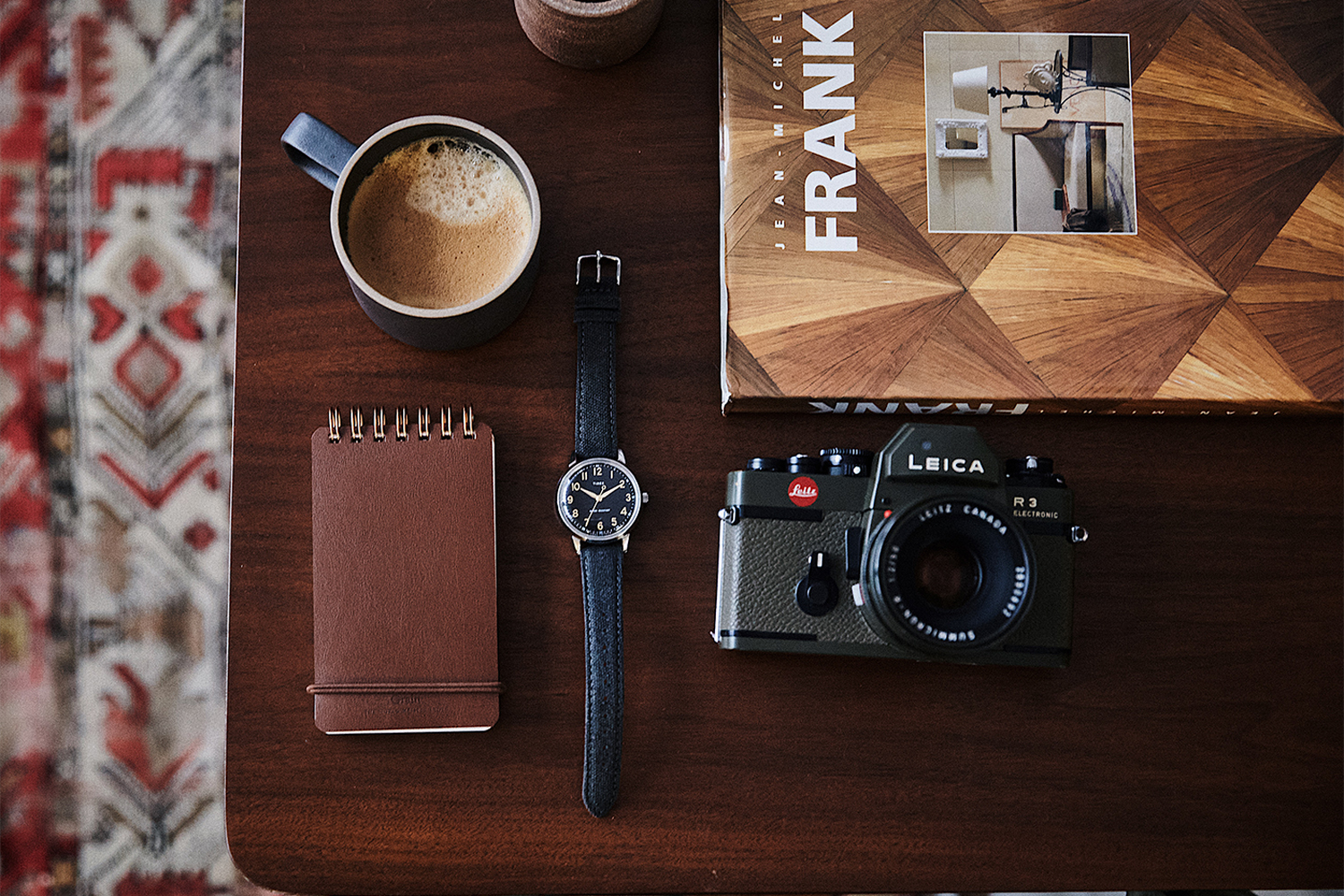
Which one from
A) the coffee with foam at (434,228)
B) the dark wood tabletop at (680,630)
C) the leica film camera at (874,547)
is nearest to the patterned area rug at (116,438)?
the dark wood tabletop at (680,630)

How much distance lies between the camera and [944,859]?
0.61 metres

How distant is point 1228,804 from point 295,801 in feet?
2.08

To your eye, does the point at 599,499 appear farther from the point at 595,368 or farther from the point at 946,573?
the point at 946,573

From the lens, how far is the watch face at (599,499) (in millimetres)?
618

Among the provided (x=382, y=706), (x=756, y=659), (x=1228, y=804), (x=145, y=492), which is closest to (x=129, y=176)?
(x=145, y=492)

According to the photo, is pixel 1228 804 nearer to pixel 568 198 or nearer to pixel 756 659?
pixel 756 659

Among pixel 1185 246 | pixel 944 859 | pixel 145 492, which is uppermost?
pixel 1185 246

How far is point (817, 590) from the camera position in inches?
23.0

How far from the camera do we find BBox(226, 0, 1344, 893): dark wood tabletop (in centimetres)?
61

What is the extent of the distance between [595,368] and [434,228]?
14 centimetres

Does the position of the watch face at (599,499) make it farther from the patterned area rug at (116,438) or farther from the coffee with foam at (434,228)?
the patterned area rug at (116,438)

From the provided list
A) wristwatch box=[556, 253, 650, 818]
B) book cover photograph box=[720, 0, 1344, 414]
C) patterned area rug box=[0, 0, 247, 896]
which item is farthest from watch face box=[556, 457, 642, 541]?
patterned area rug box=[0, 0, 247, 896]

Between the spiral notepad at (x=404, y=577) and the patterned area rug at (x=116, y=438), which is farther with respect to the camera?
the patterned area rug at (x=116, y=438)

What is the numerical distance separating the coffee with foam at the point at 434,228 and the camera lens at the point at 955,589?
30 cm
